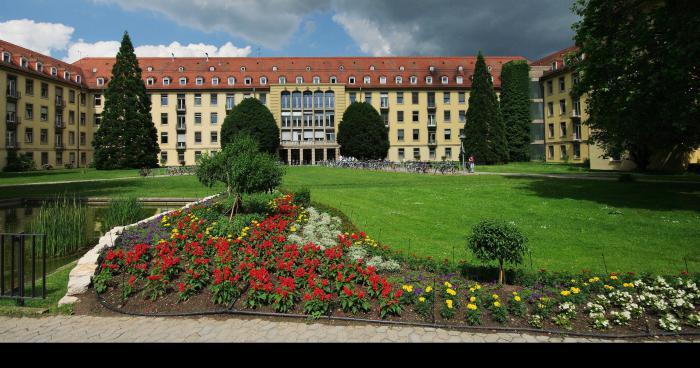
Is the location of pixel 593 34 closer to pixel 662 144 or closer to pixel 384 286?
pixel 662 144

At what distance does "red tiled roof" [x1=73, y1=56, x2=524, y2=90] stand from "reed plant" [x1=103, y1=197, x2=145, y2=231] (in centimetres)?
5515

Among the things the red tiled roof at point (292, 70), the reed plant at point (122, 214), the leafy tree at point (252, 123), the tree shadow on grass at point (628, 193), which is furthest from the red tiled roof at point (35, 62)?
the tree shadow on grass at point (628, 193)

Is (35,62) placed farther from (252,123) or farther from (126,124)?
(252,123)

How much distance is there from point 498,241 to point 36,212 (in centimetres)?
2035

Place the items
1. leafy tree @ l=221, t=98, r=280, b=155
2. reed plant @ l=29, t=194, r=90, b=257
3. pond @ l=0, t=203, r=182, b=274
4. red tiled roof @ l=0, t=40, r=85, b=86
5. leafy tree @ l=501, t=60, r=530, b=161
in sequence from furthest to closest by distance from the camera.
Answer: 1. leafy tree @ l=501, t=60, r=530, b=161
2. leafy tree @ l=221, t=98, r=280, b=155
3. red tiled roof @ l=0, t=40, r=85, b=86
4. reed plant @ l=29, t=194, r=90, b=257
5. pond @ l=0, t=203, r=182, b=274

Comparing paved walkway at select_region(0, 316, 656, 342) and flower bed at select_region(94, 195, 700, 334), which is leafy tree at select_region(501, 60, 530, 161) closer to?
flower bed at select_region(94, 195, 700, 334)

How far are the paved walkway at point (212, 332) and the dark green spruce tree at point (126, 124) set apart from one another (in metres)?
52.0

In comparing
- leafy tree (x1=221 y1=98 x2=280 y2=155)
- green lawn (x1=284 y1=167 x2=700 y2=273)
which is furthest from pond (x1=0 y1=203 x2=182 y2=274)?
leafy tree (x1=221 y1=98 x2=280 y2=155)

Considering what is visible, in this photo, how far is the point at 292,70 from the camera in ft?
233

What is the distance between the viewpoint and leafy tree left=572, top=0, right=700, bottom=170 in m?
14.8

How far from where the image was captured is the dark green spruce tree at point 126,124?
171 feet

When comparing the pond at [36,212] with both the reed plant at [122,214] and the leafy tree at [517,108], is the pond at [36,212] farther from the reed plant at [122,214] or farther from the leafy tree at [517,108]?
the leafy tree at [517,108]

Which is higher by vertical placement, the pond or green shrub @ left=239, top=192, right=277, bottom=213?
green shrub @ left=239, top=192, right=277, bottom=213

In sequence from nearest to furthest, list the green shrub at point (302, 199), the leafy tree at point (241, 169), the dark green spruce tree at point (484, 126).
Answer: the leafy tree at point (241, 169)
the green shrub at point (302, 199)
the dark green spruce tree at point (484, 126)
